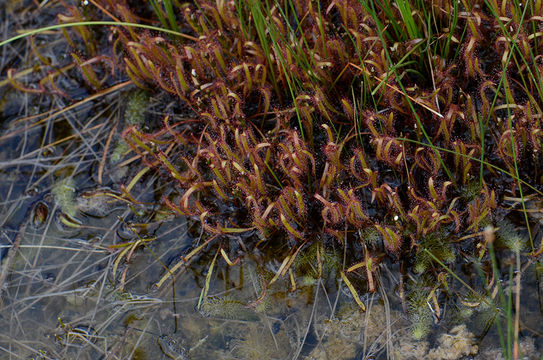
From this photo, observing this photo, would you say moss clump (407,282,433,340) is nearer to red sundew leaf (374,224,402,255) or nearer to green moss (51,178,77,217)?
red sundew leaf (374,224,402,255)

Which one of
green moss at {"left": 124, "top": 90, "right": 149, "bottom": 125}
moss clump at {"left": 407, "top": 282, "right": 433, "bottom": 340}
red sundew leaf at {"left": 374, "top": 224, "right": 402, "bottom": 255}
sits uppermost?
green moss at {"left": 124, "top": 90, "right": 149, "bottom": 125}

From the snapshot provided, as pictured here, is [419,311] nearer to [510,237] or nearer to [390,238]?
[390,238]

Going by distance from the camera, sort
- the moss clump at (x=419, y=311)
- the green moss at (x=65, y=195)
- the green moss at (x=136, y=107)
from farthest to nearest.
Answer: the green moss at (x=136, y=107) < the green moss at (x=65, y=195) < the moss clump at (x=419, y=311)

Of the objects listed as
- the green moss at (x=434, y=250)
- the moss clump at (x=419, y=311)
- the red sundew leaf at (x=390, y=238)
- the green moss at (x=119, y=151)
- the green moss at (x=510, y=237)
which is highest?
the green moss at (x=119, y=151)

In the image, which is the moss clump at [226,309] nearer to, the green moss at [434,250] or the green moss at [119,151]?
the green moss at [434,250]

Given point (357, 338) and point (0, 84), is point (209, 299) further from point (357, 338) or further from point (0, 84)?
point (0, 84)

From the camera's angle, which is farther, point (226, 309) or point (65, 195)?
point (65, 195)

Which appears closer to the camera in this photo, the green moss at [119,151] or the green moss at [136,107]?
the green moss at [119,151]

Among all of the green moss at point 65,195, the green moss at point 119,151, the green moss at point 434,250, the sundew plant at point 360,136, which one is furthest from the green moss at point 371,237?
the green moss at point 65,195

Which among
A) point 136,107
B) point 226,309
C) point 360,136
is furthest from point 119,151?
point 360,136

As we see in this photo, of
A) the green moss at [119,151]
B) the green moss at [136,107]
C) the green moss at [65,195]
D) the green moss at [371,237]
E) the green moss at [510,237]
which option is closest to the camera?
the green moss at [510,237]

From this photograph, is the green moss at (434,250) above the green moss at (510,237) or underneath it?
above

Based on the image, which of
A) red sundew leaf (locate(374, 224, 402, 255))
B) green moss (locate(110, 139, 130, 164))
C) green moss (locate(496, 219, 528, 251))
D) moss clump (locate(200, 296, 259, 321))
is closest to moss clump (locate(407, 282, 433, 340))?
red sundew leaf (locate(374, 224, 402, 255))

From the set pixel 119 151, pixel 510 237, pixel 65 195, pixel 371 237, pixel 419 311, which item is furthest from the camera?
pixel 119 151
